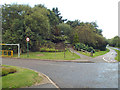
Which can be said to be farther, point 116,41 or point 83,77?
point 116,41

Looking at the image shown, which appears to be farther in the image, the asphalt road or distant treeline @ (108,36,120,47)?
distant treeline @ (108,36,120,47)

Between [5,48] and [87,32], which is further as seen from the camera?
[87,32]

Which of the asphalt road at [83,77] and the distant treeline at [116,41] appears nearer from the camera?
the asphalt road at [83,77]

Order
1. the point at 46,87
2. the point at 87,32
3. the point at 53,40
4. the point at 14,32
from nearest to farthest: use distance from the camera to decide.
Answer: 1. the point at 46,87
2. the point at 14,32
3. the point at 53,40
4. the point at 87,32

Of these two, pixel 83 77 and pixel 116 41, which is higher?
pixel 116 41

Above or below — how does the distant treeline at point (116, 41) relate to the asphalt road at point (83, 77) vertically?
above

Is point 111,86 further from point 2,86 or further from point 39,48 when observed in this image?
point 39,48

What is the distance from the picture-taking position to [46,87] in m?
6.26

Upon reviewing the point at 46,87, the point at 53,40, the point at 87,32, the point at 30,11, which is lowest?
the point at 46,87

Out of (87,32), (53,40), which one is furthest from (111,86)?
(87,32)

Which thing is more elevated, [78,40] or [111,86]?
[78,40]

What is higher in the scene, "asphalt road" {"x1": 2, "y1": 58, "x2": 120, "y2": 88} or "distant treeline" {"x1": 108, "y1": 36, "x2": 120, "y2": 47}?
"distant treeline" {"x1": 108, "y1": 36, "x2": 120, "y2": 47}

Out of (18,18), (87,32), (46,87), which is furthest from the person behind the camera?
(87,32)

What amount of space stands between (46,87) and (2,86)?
1.94 meters
